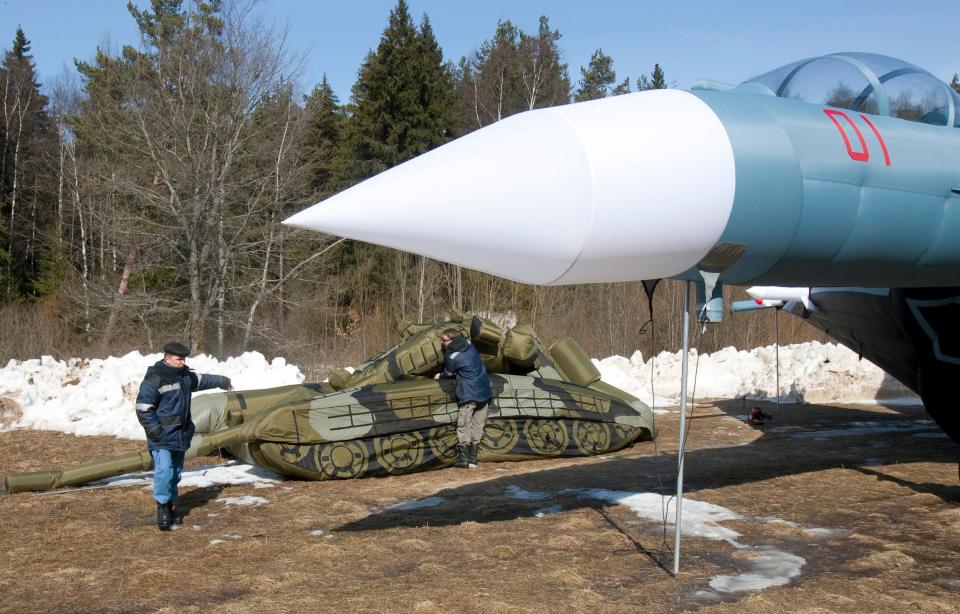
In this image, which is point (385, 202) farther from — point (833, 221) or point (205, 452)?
point (205, 452)

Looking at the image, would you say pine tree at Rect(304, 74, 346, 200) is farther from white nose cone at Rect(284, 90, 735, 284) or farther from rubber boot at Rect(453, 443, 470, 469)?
white nose cone at Rect(284, 90, 735, 284)

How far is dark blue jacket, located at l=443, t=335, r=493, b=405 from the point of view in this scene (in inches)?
368

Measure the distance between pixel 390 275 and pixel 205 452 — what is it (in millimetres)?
19249

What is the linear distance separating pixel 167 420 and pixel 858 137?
18.6ft

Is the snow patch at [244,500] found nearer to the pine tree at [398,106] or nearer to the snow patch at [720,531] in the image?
the snow patch at [720,531]

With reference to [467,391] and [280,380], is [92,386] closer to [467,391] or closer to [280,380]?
[280,380]

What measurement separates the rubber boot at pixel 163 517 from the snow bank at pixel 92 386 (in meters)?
5.51

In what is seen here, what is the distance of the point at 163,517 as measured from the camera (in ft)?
23.1

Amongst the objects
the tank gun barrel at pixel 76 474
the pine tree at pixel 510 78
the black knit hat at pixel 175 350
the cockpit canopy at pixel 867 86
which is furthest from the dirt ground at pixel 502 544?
the pine tree at pixel 510 78

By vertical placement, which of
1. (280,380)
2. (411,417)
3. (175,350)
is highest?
(175,350)

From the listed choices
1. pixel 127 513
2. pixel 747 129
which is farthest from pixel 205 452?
pixel 747 129

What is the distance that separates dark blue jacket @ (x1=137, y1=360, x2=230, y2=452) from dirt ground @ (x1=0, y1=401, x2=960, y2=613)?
0.73 meters

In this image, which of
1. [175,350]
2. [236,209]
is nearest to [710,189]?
[175,350]

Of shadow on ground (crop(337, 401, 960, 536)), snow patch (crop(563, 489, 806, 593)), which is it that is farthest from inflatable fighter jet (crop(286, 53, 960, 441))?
shadow on ground (crop(337, 401, 960, 536))
